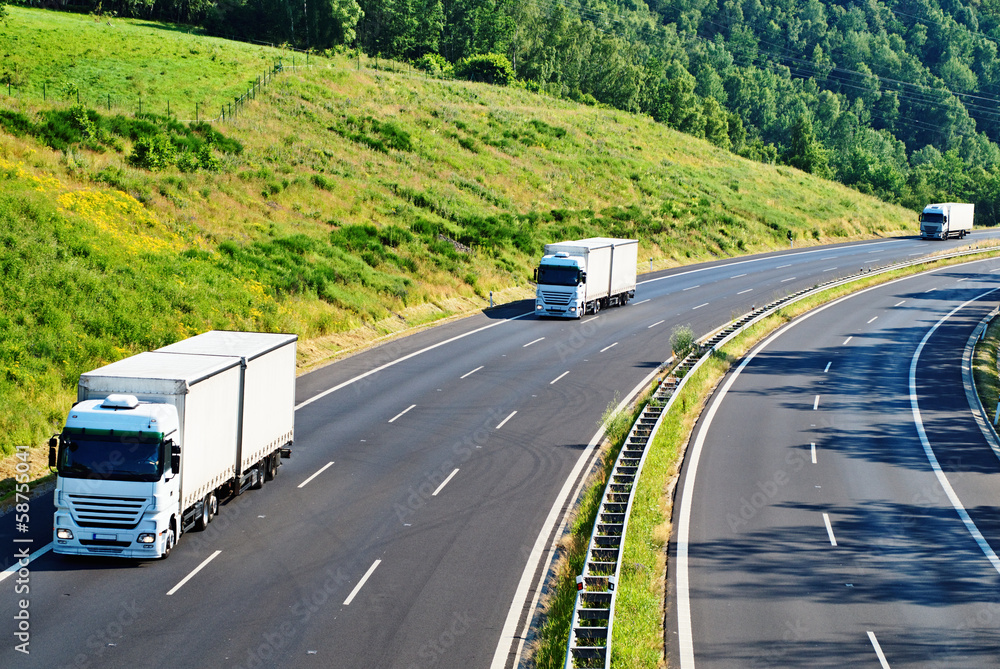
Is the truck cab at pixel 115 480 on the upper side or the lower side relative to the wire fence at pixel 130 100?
lower

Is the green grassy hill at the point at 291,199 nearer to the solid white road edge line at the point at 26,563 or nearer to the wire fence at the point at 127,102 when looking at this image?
the wire fence at the point at 127,102

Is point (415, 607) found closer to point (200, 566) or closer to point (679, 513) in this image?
point (200, 566)

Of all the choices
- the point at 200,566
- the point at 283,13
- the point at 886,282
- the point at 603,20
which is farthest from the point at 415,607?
the point at 603,20

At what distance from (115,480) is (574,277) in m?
32.5

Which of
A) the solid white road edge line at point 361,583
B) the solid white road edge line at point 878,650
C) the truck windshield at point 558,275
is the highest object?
the truck windshield at point 558,275

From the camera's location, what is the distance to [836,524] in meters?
22.8

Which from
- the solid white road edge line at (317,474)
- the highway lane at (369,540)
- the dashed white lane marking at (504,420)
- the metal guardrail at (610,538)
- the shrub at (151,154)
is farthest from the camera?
the shrub at (151,154)

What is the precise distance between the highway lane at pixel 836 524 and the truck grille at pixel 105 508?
1033cm

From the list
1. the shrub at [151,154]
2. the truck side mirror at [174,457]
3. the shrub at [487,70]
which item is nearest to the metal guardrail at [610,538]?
the truck side mirror at [174,457]

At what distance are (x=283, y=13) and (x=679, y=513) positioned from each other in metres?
97.0

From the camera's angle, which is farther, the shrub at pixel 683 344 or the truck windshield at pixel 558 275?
the truck windshield at pixel 558 275

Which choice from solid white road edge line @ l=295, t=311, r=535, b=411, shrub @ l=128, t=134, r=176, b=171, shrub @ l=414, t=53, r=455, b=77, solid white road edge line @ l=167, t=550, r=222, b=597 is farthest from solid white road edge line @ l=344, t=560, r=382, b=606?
shrub @ l=414, t=53, r=455, b=77

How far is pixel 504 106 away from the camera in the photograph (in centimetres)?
9831

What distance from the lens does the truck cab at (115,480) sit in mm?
18531
